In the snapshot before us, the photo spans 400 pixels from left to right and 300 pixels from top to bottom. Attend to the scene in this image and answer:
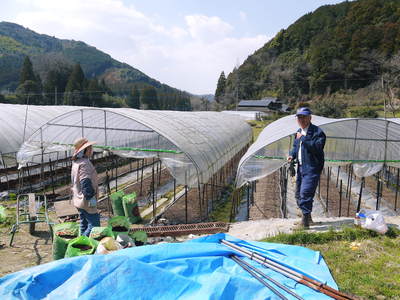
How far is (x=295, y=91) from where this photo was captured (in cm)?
5531

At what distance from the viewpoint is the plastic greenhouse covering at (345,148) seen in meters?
7.69

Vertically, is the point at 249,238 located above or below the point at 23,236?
above

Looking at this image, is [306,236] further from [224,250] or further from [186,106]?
[186,106]

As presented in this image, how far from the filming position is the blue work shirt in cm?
524

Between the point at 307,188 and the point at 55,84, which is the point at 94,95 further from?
the point at 307,188

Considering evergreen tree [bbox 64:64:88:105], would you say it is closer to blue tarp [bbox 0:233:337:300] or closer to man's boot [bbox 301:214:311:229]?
man's boot [bbox 301:214:311:229]

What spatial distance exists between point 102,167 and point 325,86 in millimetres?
41980

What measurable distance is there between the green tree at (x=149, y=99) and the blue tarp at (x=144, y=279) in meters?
58.9

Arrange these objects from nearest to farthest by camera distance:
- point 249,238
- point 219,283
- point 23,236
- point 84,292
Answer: point 84,292 → point 219,283 → point 249,238 → point 23,236

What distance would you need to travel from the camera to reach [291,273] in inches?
137

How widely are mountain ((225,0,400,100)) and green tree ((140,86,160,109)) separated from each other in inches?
562

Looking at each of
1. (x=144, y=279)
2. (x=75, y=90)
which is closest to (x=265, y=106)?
(x=75, y=90)

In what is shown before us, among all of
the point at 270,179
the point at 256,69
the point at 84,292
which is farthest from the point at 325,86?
the point at 84,292

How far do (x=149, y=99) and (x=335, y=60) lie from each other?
3319 cm
